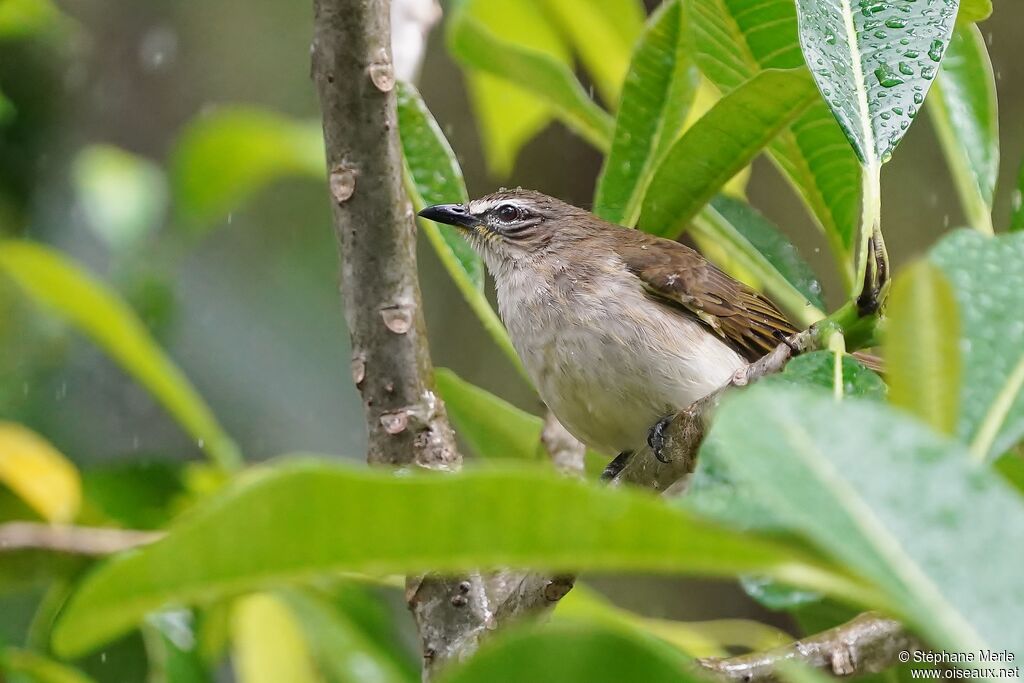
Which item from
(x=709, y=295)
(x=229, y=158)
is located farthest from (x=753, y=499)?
(x=229, y=158)

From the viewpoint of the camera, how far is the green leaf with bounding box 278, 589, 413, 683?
92.4 inches

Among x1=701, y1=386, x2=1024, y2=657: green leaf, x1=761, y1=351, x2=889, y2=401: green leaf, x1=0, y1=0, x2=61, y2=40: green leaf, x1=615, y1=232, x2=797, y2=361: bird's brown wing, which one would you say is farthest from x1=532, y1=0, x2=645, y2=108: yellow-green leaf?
x1=701, y1=386, x2=1024, y2=657: green leaf

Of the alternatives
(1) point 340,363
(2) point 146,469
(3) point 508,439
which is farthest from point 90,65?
(3) point 508,439

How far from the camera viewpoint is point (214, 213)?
152 inches

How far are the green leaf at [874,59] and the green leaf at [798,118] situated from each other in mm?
386

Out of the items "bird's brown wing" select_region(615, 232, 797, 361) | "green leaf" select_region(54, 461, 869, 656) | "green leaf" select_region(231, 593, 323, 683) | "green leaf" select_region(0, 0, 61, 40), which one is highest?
"green leaf" select_region(0, 0, 61, 40)

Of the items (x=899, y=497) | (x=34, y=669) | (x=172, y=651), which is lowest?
(x=172, y=651)

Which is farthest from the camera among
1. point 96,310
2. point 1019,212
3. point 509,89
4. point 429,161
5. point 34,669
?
point 509,89

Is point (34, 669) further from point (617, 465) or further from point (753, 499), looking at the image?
point (753, 499)

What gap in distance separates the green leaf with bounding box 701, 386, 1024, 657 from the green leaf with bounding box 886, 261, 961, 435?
13 cm

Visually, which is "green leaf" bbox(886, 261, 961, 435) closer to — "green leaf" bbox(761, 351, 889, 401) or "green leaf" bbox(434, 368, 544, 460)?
"green leaf" bbox(761, 351, 889, 401)

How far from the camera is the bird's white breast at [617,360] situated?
9.21 feet

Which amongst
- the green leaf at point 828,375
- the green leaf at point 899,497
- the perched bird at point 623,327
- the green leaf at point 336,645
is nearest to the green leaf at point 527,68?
the perched bird at point 623,327

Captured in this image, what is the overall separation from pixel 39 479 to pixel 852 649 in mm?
1907
